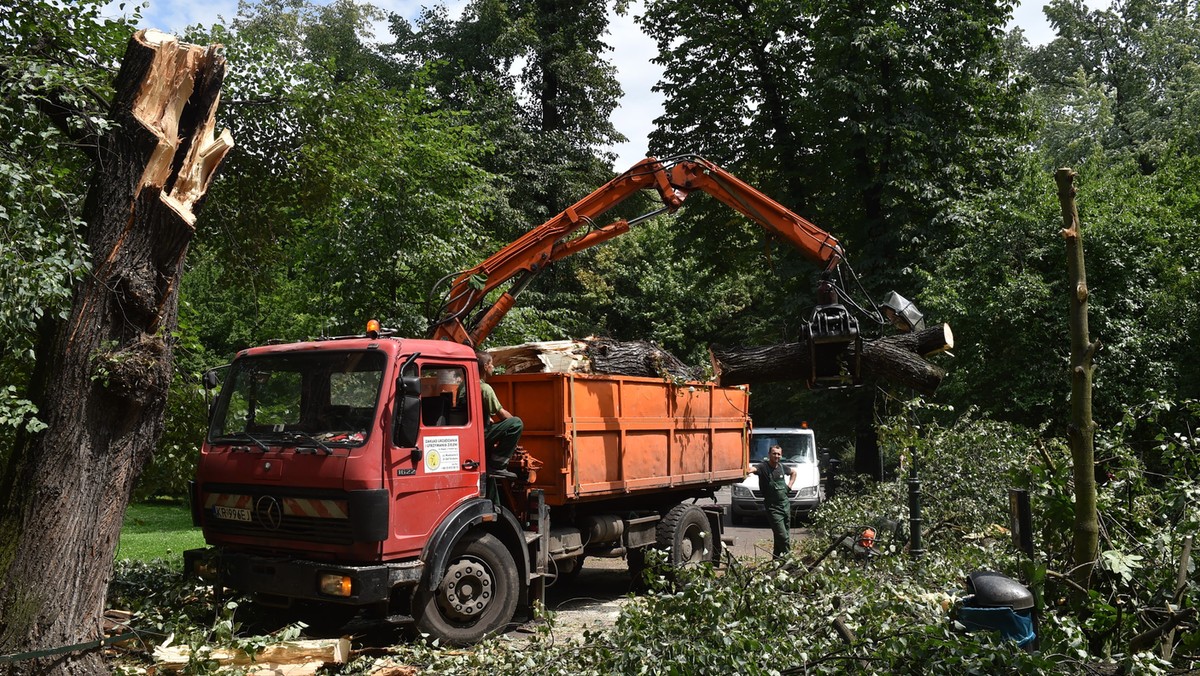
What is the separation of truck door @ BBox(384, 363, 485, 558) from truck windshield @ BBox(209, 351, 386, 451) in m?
0.42

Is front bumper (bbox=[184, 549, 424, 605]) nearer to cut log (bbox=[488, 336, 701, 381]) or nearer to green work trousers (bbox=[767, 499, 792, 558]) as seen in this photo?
cut log (bbox=[488, 336, 701, 381])

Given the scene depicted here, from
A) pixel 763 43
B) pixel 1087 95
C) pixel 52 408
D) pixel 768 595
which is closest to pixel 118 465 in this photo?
pixel 52 408

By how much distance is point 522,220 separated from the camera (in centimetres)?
2462

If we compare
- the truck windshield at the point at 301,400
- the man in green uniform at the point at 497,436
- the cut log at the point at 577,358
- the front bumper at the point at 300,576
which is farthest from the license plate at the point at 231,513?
the cut log at the point at 577,358

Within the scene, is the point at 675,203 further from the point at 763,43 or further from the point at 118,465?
the point at 763,43

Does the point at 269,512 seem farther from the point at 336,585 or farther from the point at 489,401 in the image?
the point at 489,401

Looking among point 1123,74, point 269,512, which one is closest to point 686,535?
point 269,512

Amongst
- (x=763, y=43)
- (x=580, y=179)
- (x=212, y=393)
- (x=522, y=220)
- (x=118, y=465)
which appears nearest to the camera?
(x=118, y=465)

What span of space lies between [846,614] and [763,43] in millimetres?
19649

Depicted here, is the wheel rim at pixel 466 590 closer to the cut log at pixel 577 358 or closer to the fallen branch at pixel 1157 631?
the cut log at pixel 577 358

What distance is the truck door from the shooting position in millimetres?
6938

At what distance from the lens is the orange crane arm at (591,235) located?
9070mm

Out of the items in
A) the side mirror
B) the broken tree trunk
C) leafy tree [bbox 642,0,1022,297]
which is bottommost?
the side mirror

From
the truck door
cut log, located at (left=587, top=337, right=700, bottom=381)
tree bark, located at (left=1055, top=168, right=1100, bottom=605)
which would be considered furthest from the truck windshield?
tree bark, located at (left=1055, top=168, right=1100, bottom=605)
